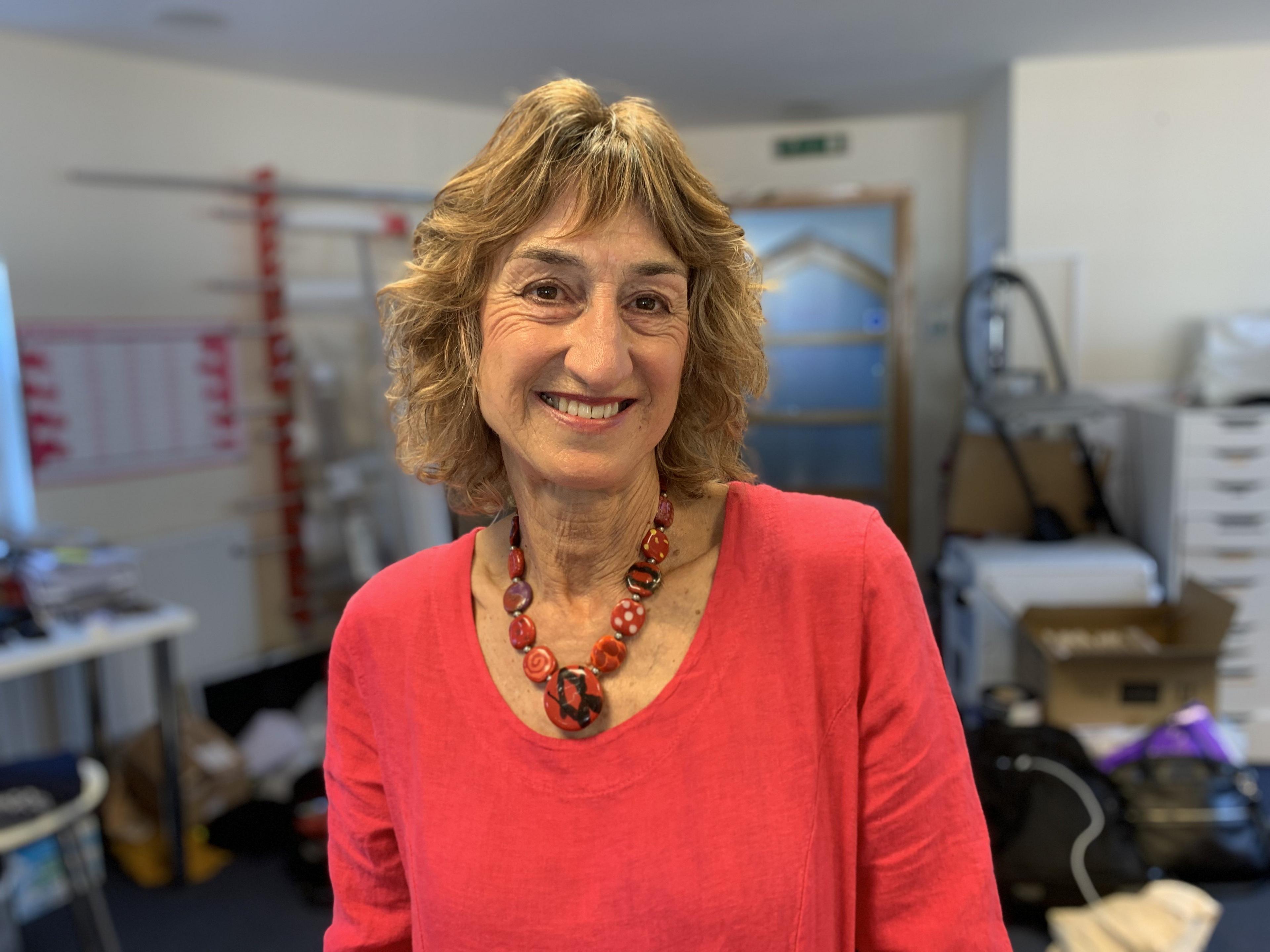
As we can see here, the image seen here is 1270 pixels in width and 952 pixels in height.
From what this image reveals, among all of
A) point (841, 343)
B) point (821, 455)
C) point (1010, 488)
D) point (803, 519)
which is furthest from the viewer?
point (821, 455)

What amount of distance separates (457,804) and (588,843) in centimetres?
12

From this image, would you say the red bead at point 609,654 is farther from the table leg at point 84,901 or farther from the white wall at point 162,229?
the white wall at point 162,229

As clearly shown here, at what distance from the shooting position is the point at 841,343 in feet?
16.3

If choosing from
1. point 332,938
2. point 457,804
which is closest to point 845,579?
point 457,804

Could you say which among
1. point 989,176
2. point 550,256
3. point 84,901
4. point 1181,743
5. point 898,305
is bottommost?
point 84,901

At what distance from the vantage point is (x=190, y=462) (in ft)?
11.3

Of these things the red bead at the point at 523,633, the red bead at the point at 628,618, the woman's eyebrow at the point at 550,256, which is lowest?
the red bead at the point at 523,633

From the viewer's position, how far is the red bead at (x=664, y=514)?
890mm

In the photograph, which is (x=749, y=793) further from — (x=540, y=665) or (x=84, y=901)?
(x=84, y=901)

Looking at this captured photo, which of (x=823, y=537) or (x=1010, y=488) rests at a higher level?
(x=823, y=537)

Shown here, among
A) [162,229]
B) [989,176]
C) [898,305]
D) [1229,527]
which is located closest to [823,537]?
[1229,527]

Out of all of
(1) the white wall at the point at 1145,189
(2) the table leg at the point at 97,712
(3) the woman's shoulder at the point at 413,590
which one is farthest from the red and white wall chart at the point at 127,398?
(1) the white wall at the point at 1145,189

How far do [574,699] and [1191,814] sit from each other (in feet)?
6.86

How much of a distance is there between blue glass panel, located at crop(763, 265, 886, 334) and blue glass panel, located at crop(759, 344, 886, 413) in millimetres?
106
